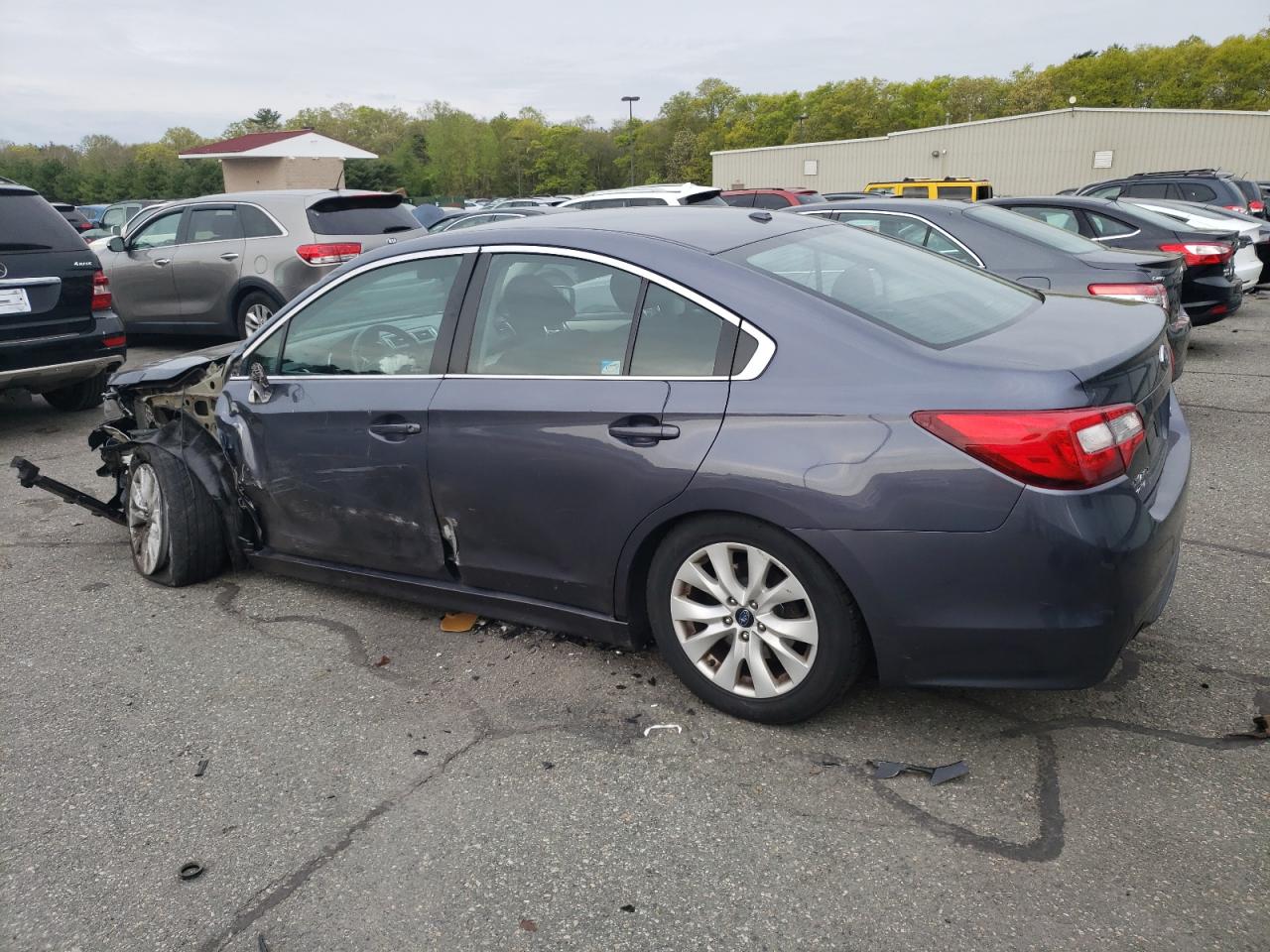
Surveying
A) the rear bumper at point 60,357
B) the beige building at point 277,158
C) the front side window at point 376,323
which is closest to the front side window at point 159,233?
the rear bumper at point 60,357

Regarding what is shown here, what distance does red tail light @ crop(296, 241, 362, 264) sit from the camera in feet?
32.7

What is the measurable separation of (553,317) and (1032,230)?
16.1ft

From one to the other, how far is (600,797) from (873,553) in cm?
105

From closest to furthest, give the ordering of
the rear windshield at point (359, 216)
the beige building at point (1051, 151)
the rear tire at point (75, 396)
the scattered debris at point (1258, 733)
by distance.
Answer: the scattered debris at point (1258, 733) < the rear tire at point (75, 396) < the rear windshield at point (359, 216) < the beige building at point (1051, 151)

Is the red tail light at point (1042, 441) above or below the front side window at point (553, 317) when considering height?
below

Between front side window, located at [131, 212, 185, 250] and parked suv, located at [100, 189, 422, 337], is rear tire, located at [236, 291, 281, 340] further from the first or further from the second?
front side window, located at [131, 212, 185, 250]

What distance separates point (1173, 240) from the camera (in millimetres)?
8836

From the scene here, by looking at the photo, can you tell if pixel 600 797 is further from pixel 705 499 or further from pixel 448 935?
pixel 705 499

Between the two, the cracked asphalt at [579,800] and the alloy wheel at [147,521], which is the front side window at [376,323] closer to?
the alloy wheel at [147,521]

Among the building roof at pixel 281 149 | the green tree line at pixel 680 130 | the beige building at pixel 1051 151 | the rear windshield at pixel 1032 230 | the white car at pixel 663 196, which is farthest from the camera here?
the green tree line at pixel 680 130

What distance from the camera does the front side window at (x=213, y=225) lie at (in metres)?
10.4

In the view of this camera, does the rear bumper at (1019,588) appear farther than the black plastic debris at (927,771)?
No

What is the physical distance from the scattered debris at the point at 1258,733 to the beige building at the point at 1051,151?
4290 centimetres

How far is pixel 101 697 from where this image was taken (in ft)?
11.9
